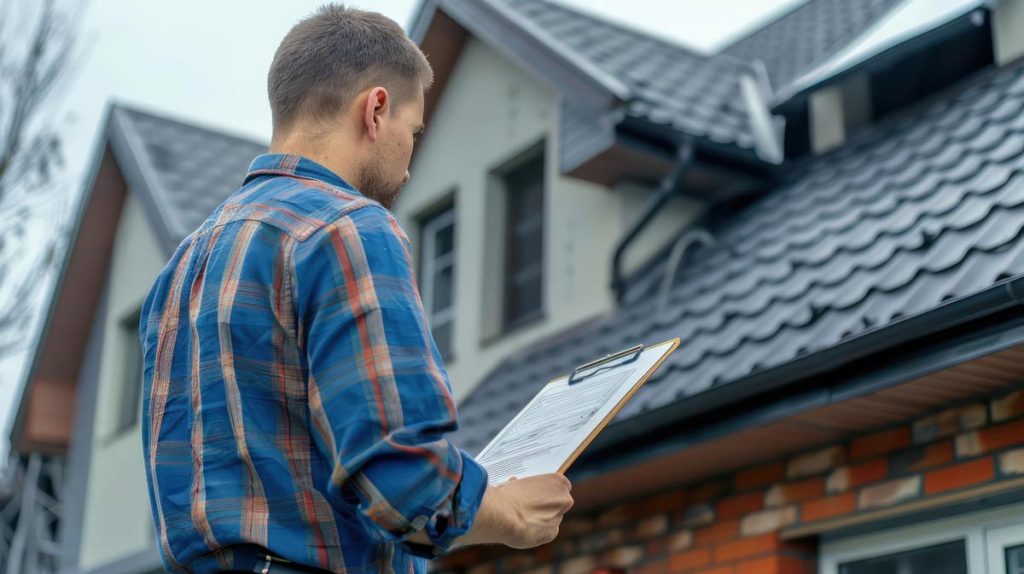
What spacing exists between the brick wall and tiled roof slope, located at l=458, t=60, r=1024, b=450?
1.69 feet

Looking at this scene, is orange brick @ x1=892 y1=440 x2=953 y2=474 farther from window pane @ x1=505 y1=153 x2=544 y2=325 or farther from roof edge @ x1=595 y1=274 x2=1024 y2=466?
window pane @ x1=505 y1=153 x2=544 y2=325

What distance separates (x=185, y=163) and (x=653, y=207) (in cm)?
693

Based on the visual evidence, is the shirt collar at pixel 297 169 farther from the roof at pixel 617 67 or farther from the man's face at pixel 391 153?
the roof at pixel 617 67

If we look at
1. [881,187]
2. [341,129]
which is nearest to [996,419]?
[881,187]

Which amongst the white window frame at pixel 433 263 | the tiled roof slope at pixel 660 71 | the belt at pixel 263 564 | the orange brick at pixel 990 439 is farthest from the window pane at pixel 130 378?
the belt at pixel 263 564

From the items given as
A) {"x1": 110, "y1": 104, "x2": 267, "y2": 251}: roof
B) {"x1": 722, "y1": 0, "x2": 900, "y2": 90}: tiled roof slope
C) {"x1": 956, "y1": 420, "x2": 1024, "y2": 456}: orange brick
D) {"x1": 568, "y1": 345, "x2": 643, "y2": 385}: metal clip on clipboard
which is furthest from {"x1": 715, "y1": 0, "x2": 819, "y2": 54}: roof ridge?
{"x1": 568, "y1": 345, "x2": 643, "y2": 385}: metal clip on clipboard

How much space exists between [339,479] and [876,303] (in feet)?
11.4

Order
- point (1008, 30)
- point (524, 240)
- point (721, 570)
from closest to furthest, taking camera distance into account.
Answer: point (721, 570) < point (1008, 30) < point (524, 240)

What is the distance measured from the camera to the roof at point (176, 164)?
12.3 metres

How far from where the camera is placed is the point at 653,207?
25.5 ft

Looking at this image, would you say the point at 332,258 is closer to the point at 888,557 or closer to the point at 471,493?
the point at 471,493

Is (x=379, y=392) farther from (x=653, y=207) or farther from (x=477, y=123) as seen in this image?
(x=477, y=123)

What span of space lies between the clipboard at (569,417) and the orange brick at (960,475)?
2.71 m

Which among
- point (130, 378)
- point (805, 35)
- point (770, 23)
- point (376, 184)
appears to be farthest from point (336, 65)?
point (130, 378)
